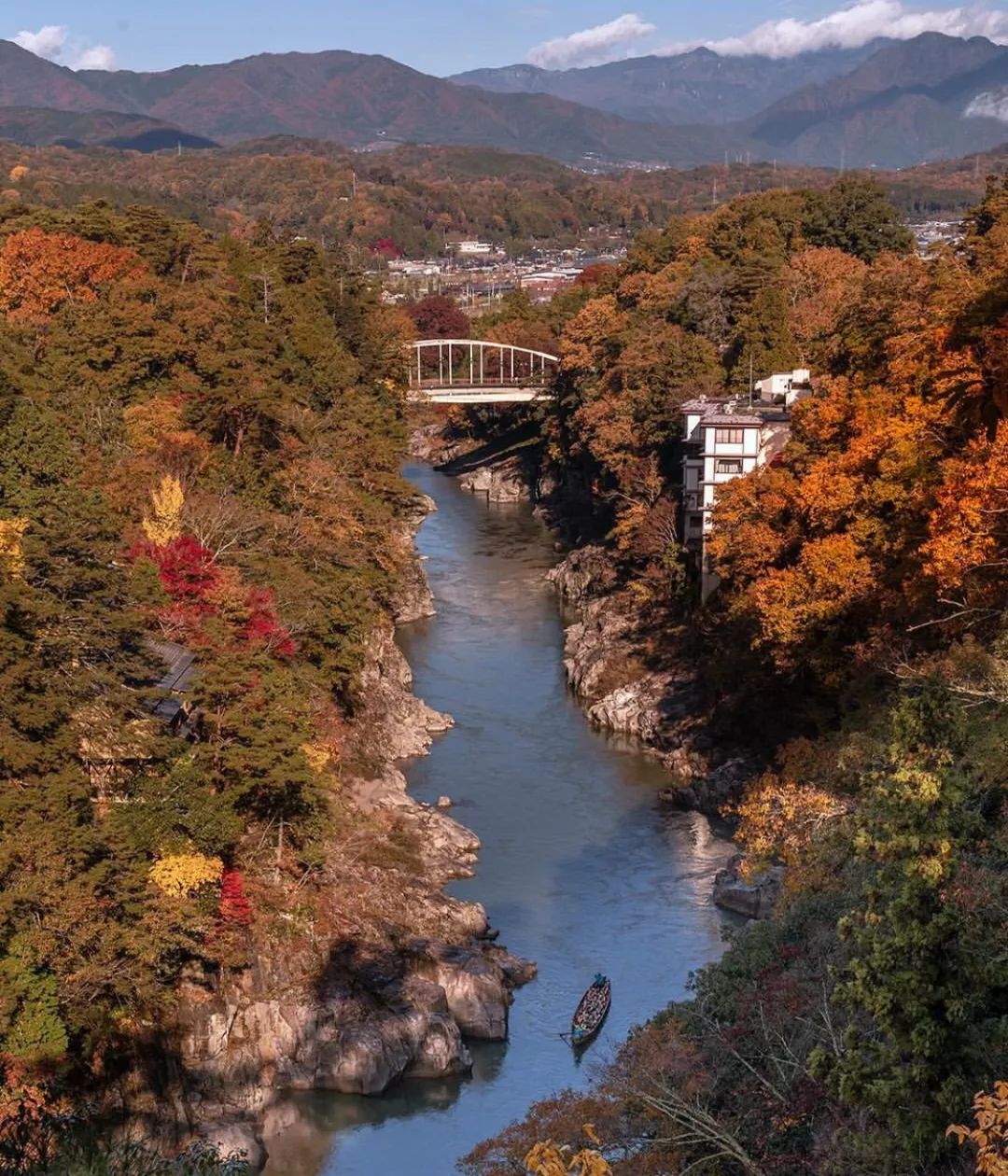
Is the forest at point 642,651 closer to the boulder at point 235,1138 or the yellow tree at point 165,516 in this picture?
the yellow tree at point 165,516

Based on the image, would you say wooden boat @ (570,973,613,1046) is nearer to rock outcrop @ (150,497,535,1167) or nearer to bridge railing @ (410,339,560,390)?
rock outcrop @ (150,497,535,1167)

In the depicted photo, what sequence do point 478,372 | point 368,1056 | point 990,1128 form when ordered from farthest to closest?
point 478,372, point 368,1056, point 990,1128

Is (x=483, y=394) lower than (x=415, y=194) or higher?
lower

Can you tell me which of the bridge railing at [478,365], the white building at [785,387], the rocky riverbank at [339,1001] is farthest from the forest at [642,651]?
the bridge railing at [478,365]

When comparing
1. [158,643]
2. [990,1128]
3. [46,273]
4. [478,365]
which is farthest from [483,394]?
[990,1128]

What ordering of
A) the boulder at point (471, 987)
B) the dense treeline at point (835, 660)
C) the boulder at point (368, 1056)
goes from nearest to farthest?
the dense treeline at point (835, 660) < the boulder at point (368, 1056) < the boulder at point (471, 987)

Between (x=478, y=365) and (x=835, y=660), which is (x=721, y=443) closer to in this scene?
(x=835, y=660)
